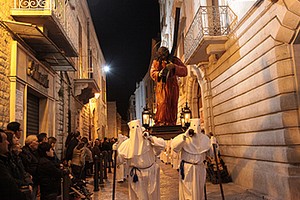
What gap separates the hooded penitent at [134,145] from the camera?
21.4ft

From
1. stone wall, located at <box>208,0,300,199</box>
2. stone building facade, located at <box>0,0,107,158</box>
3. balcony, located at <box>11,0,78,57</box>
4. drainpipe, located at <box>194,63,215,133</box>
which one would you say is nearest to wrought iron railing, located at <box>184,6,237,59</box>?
stone wall, located at <box>208,0,300,199</box>

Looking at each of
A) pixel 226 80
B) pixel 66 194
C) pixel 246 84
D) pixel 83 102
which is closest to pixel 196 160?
pixel 66 194

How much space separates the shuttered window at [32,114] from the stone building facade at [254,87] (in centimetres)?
646

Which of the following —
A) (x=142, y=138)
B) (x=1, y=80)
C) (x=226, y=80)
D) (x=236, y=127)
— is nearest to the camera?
(x=142, y=138)

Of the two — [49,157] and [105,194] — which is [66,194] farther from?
[105,194]

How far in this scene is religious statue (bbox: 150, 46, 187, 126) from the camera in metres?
9.35

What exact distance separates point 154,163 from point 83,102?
603 inches

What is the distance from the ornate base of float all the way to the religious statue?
0.42m

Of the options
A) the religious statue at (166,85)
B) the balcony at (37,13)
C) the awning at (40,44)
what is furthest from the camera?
the religious statue at (166,85)

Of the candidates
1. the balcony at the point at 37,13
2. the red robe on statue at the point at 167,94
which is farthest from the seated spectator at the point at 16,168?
the balcony at the point at 37,13

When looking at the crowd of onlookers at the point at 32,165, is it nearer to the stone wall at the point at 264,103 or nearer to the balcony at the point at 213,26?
the stone wall at the point at 264,103

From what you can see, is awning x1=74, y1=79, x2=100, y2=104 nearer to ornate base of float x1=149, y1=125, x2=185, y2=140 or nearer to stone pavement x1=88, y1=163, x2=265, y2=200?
stone pavement x1=88, y1=163, x2=265, y2=200

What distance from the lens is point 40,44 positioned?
10.2 m

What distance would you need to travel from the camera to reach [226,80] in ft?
37.7
